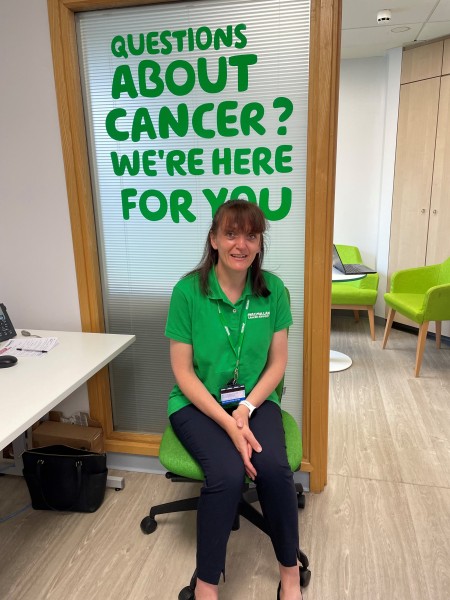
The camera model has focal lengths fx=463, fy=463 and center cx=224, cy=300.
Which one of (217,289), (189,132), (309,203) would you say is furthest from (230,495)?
(189,132)

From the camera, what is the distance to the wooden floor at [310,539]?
1.68 metres

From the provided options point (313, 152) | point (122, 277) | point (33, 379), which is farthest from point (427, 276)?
point (33, 379)

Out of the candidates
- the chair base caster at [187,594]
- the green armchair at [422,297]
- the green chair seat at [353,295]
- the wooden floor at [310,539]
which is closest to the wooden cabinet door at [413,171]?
the green armchair at [422,297]

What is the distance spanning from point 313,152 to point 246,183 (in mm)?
301

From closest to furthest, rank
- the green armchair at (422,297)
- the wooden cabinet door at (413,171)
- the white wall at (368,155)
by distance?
the green armchair at (422,297) < the wooden cabinet door at (413,171) < the white wall at (368,155)

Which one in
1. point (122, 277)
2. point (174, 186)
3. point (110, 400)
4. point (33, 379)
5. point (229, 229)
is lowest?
point (110, 400)

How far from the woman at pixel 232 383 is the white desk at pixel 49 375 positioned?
36 centimetres

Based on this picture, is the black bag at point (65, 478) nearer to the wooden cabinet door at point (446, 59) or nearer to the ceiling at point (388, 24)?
the ceiling at point (388, 24)

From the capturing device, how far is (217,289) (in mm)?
1710

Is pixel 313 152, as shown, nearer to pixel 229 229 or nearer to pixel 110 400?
pixel 229 229

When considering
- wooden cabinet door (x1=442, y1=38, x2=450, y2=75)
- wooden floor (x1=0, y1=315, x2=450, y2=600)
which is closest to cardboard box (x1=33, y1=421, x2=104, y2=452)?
wooden floor (x1=0, y1=315, x2=450, y2=600)

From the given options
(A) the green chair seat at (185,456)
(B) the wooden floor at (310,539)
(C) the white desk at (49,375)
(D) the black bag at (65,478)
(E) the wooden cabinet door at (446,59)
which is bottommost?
(B) the wooden floor at (310,539)

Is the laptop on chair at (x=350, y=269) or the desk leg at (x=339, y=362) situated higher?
the laptop on chair at (x=350, y=269)

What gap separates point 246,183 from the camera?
76.9 inches
